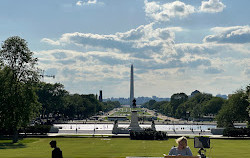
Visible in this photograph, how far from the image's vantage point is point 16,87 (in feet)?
202

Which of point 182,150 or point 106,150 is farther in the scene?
point 106,150

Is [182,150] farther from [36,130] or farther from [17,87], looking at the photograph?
[36,130]

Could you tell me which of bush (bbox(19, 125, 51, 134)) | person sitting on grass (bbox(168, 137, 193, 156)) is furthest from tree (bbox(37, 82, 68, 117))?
person sitting on grass (bbox(168, 137, 193, 156))

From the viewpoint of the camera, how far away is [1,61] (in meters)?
62.1

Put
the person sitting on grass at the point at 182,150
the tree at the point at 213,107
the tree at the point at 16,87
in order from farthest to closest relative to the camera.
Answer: the tree at the point at 213,107, the tree at the point at 16,87, the person sitting on grass at the point at 182,150

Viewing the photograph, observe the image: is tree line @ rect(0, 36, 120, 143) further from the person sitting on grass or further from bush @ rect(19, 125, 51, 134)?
the person sitting on grass

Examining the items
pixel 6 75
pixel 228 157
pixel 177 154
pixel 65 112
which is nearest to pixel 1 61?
pixel 6 75

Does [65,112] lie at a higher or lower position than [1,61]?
lower

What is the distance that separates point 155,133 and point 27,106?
23.8m

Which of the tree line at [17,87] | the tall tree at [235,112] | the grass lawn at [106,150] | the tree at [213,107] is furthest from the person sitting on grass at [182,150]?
the tree at [213,107]

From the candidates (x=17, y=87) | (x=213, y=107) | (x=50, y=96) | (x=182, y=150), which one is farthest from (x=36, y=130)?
(x=213, y=107)

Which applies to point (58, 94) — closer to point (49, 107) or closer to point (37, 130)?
point (49, 107)

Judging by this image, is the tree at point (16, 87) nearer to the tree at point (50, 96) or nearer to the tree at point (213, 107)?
the tree at point (50, 96)

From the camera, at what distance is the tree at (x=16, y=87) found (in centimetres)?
6012
